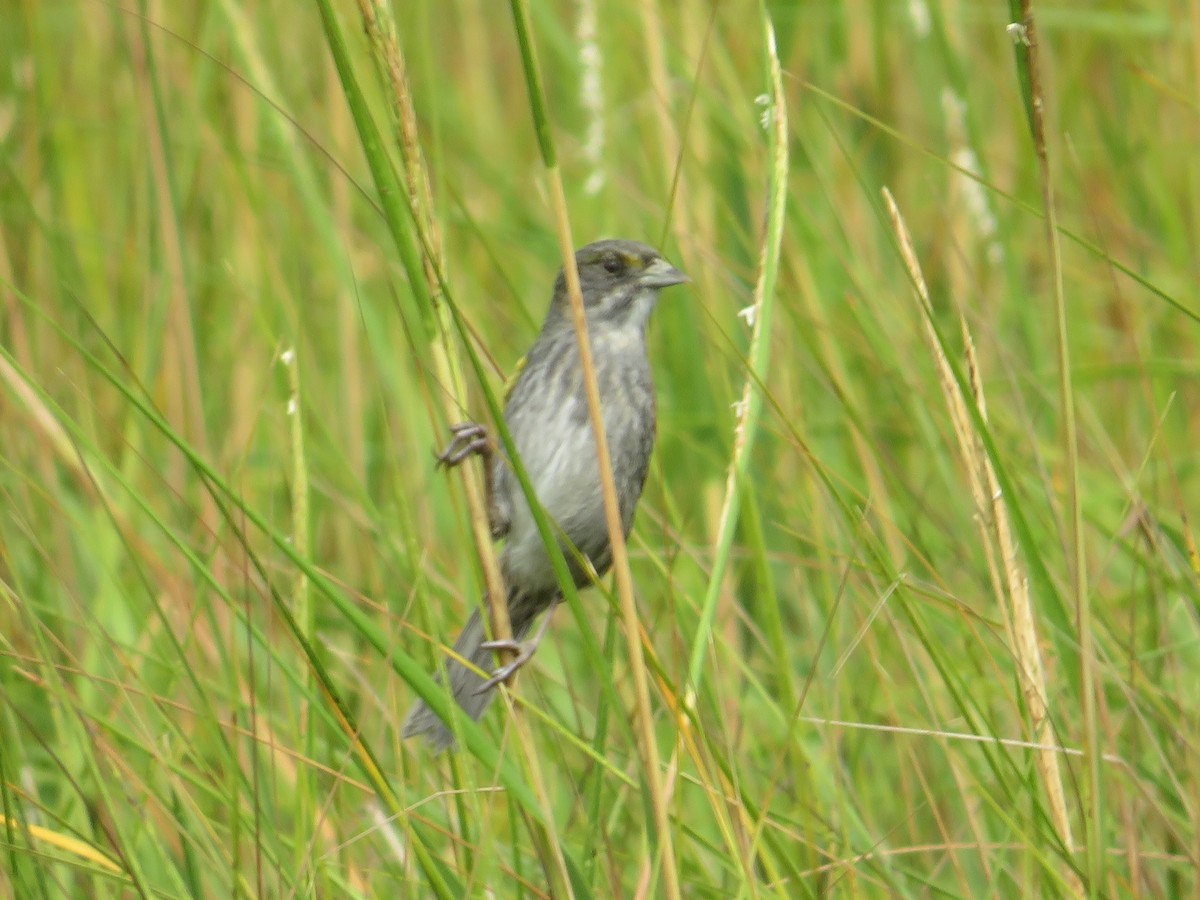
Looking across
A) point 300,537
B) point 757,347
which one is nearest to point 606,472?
point 757,347

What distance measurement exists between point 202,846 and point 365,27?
2.91 feet

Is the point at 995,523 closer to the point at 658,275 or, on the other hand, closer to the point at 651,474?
the point at 658,275

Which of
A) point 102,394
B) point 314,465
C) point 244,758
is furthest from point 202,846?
point 102,394

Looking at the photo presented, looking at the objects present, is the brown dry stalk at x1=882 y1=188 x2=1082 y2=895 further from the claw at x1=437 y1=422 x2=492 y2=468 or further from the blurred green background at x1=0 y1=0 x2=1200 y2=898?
the claw at x1=437 y1=422 x2=492 y2=468

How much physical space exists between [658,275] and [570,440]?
1.21ft

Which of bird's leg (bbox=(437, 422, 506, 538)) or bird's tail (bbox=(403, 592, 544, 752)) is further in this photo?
bird's tail (bbox=(403, 592, 544, 752))

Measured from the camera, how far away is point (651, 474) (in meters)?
3.32

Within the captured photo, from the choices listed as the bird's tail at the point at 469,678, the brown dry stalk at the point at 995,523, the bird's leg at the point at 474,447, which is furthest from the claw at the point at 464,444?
the brown dry stalk at the point at 995,523

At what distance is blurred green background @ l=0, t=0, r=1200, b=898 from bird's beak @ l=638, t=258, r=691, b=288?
76mm

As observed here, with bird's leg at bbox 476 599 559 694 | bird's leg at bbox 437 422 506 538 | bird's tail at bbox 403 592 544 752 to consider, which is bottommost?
bird's tail at bbox 403 592 544 752

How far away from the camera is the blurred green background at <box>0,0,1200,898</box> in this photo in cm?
178

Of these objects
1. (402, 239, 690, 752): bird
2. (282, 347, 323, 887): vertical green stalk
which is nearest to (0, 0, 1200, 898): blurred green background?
(282, 347, 323, 887): vertical green stalk

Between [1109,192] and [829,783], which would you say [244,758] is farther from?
[1109,192]

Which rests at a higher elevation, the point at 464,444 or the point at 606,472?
the point at 606,472
